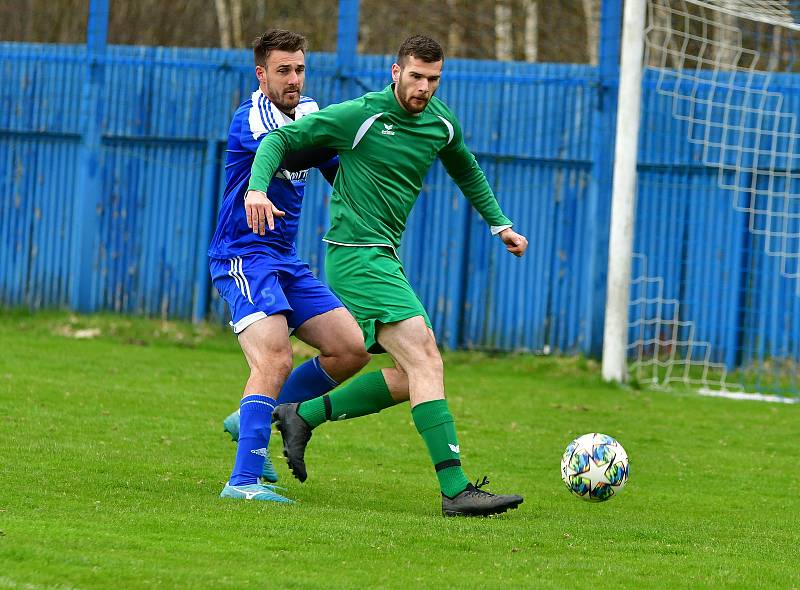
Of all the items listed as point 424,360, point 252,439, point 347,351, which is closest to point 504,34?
point 347,351

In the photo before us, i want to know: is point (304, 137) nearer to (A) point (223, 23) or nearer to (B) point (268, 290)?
(B) point (268, 290)

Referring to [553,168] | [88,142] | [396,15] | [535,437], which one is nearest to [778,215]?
[553,168]

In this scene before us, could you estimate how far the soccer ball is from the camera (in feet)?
23.3

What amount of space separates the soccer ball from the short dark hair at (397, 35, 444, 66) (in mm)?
2184

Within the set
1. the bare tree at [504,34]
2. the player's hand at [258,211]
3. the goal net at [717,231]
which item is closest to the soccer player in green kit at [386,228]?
the player's hand at [258,211]

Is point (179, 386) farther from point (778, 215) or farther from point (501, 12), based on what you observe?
point (501, 12)

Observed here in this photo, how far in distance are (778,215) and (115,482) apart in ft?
30.2

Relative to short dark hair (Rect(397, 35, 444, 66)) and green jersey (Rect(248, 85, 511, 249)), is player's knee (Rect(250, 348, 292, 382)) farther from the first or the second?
short dark hair (Rect(397, 35, 444, 66))

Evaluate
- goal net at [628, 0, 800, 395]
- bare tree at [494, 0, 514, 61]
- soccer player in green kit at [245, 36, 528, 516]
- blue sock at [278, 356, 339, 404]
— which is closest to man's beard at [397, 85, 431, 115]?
soccer player in green kit at [245, 36, 528, 516]

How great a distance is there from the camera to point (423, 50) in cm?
668

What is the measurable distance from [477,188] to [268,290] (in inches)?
52.4

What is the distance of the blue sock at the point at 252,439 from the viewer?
6.82m

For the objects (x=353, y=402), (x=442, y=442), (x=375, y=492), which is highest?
(x=353, y=402)

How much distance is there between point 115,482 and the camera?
7062 millimetres
